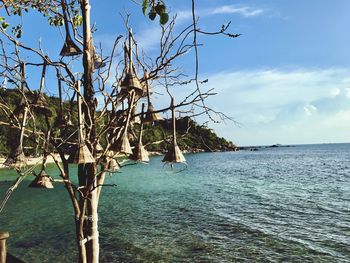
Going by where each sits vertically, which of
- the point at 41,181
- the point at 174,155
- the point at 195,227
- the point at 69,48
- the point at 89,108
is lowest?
the point at 195,227

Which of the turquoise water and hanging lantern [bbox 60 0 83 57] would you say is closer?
hanging lantern [bbox 60 0 83 57]

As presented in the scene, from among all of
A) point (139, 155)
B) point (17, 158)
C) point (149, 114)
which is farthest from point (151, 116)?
point (17, 158)

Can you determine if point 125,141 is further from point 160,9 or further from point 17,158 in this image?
point 160,9

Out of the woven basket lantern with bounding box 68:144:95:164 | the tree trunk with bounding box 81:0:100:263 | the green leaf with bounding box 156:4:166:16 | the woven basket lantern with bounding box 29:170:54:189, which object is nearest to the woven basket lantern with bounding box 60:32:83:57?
the tree trunk with bounding box 81:0:100:263

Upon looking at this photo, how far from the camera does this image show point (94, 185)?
4.25m

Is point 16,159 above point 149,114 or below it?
below

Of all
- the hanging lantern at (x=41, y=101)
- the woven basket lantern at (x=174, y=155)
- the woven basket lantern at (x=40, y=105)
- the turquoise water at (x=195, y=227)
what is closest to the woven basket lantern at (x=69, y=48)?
the hanging lantern at (x=41, y=101)

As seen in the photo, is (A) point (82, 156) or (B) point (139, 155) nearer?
(A) point (82, 156)

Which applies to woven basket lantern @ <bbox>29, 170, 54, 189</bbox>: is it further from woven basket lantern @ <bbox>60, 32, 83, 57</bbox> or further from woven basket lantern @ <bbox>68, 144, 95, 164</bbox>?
woven basket lantern @ <bbox>60, 32, 83, 57</bbox>

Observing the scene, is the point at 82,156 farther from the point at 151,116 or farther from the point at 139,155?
the point at 151,116

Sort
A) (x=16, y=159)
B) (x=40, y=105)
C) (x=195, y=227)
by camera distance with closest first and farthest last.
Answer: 1. (x=16, y=159)
2. (x=40, y=105)
3. (x=195, y=227)

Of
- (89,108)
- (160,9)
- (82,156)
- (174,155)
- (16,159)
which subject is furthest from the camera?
(89,108)

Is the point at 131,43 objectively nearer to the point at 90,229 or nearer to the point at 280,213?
the point at 90,229

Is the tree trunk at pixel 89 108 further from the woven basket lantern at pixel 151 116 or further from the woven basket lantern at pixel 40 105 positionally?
the woven basket lantern at pixel 151 116
